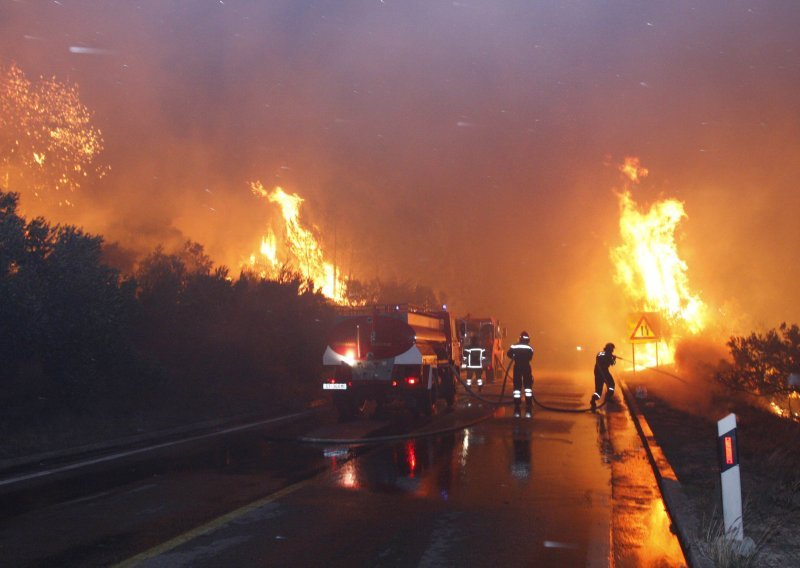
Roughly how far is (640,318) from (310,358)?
10768mm

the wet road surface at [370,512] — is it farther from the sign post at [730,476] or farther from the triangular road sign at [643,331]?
the triangular road sign at [643,331]

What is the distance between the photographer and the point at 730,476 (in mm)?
6133

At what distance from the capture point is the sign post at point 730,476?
19.7 ft

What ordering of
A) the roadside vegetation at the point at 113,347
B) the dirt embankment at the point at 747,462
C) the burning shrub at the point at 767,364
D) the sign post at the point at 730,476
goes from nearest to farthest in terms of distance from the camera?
the sign post at the point at 730,476 < the dirt embankment at the point at 747,462 < the roadside vegetation at the point at 113,347 < the burning shrub at the point at 767,364

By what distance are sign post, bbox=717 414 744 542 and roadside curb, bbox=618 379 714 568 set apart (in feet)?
1.14

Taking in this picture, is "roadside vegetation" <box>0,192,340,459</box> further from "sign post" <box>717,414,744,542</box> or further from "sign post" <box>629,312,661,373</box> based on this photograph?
"sign post" <box>717,414,744,542</box>

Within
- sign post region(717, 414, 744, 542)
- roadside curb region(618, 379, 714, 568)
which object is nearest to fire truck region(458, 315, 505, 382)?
roadside curb region(618, 379, 714, 568)

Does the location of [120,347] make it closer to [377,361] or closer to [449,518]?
[377,361]

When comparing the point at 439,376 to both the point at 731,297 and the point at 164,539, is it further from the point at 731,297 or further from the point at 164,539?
the point at 731,297

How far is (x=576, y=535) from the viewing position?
671 centimetres

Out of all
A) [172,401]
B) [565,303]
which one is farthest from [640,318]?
[565,303]

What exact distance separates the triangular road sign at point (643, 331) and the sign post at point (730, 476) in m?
17.3

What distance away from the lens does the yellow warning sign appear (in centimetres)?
2291

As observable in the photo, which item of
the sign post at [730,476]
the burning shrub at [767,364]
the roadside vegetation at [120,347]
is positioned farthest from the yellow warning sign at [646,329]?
the sign post at [730,476]
